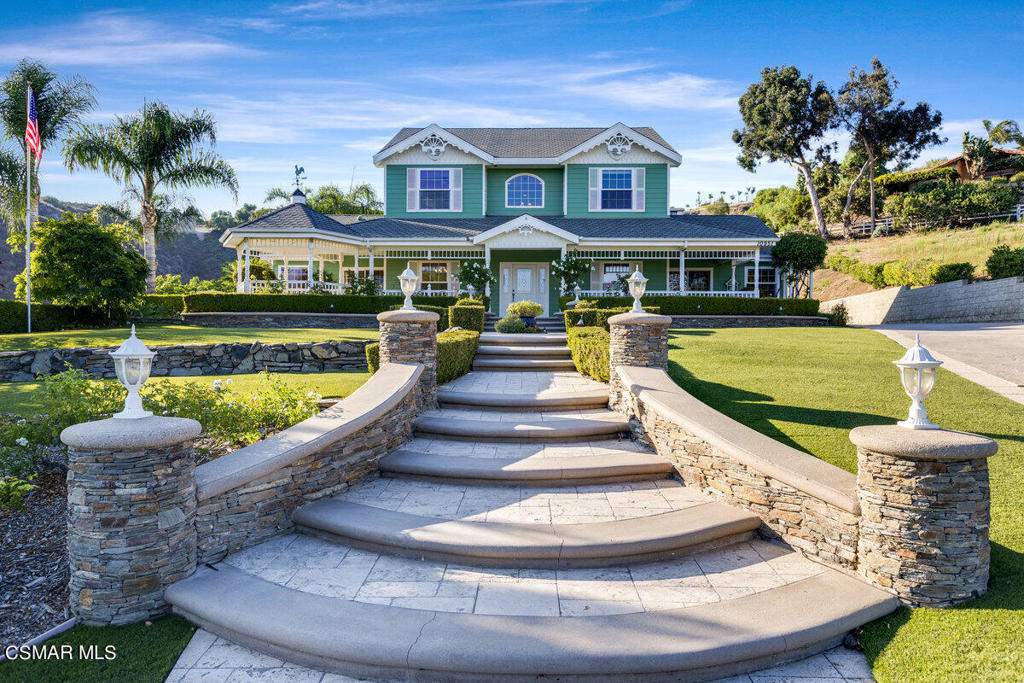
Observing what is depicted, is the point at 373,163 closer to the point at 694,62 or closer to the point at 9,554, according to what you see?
the point at 694,62

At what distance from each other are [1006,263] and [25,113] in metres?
35.5

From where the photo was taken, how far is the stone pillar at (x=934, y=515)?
3604 mm

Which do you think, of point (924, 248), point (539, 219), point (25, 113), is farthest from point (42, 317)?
point (924, 248)

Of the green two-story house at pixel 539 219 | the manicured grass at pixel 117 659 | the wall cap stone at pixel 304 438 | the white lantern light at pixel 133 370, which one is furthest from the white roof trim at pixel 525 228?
the manicured grass at pixel 117 659

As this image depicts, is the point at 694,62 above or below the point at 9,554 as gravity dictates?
above

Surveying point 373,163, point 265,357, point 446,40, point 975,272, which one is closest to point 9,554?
point 265,357

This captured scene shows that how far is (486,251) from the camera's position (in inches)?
819

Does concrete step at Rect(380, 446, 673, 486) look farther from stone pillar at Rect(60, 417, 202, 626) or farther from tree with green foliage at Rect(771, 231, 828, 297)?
tree with green foliage at Rect(771, 231, 828, 297)

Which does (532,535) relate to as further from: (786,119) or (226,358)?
(786,119)

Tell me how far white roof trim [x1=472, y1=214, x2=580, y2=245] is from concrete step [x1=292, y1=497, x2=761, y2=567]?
1624cm

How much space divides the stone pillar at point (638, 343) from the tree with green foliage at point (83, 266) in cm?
1548

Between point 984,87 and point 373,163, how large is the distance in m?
40.0

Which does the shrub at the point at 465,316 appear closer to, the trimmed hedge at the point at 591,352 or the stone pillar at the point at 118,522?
the trimmed hedge at the point at 591,352

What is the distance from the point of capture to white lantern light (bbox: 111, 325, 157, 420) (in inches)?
152
